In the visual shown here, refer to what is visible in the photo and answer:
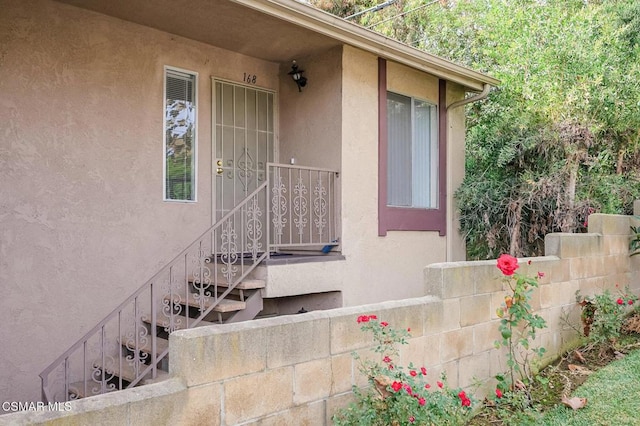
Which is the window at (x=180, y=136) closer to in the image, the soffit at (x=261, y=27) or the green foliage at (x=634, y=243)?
the soffit at (x=261, y=27)

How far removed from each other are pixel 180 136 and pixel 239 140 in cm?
82

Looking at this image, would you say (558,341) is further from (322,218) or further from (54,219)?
(54,219)

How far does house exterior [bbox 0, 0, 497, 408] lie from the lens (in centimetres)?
471

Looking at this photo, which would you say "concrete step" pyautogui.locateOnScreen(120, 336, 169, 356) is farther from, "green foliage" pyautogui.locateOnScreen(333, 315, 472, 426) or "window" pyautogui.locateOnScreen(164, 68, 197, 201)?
"green foliage" pyautogui.locateOnScreen(333, 315, 472, 426)

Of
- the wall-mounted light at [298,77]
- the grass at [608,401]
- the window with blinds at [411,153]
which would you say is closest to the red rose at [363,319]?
the grass at [608,401]

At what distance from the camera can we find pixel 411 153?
7055mm

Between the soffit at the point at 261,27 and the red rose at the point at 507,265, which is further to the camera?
the soffit at the point at 261,27

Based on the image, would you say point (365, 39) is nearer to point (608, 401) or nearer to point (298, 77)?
point (298, 77)

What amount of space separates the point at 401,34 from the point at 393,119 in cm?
951

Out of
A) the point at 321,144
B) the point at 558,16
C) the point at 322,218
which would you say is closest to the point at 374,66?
the point at 321,144

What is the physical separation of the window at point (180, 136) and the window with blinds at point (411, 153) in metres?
2.51

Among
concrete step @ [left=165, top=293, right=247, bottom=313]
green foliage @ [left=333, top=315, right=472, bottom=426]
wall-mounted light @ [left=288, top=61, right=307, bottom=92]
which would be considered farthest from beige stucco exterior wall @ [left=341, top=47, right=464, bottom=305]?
green foliage @ [left=333, top=315, right=472, bottom=426]

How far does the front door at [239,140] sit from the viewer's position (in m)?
6.22

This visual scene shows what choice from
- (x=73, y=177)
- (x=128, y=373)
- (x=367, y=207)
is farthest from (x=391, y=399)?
(x=73, y=177)
